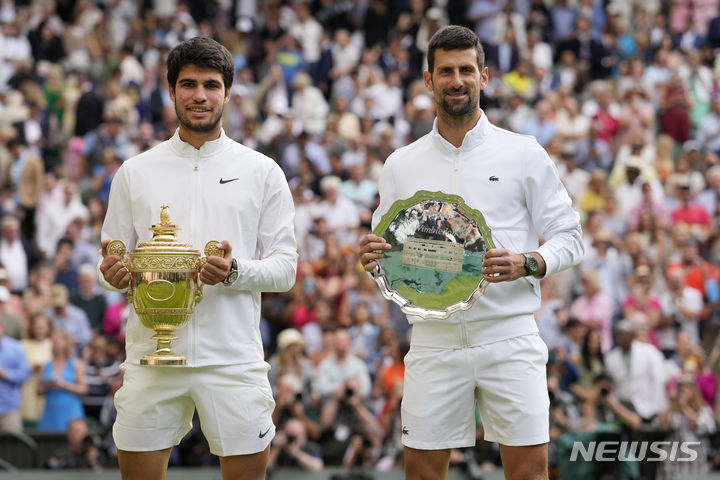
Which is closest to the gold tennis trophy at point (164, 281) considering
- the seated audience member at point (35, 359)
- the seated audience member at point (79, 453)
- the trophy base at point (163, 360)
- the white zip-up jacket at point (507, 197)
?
the trophy base at point (163, 360)

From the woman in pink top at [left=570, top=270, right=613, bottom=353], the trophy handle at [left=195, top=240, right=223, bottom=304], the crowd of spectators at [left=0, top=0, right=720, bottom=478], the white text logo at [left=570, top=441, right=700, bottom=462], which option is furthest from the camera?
the woman in pink top at [left=570, top=270, right=613, bottom=353]

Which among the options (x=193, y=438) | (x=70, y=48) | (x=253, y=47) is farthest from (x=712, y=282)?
(x=70, y=48)

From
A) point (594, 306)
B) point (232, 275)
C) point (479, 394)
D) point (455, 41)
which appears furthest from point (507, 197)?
point (594, 306)

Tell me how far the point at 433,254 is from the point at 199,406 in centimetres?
119

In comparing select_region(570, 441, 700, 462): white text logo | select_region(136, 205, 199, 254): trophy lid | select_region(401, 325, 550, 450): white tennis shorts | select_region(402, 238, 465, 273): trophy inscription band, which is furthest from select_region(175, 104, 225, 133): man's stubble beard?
select_region(570, 441, 700, 462): white text logo

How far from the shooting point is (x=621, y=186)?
15258 millimetres

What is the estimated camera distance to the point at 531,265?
5309 mm

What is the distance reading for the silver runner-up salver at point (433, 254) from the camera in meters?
5.43

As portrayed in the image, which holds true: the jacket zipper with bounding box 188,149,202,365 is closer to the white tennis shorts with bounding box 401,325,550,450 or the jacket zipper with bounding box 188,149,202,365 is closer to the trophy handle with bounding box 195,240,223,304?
the trophy handle with bounding box 195,240,223,304

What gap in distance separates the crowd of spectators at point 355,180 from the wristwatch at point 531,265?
494 cm

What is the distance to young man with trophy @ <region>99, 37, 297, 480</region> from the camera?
209 inches

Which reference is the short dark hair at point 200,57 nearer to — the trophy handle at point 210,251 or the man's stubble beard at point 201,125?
the man's stubble beard at point 201,125

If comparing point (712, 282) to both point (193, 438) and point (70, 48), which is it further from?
point (70, 48)

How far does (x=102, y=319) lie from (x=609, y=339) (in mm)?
5101
